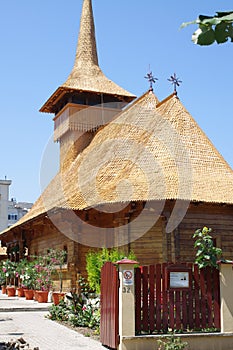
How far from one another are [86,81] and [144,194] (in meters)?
14.3

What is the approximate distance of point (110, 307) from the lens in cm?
859

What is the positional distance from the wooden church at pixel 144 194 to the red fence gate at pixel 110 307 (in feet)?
21.6

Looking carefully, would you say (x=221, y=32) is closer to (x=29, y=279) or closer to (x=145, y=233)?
(x=145, y=233)

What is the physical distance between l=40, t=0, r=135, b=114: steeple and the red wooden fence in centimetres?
1989

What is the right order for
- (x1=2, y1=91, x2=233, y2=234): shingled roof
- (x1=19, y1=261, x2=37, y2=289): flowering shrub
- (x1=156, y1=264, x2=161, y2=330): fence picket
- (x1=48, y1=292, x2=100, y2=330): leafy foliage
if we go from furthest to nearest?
(x1=19, y1=261, x2=37, y2=289): flowering shrub → (x1=2, y1=91, x2=233, y2=234): shingled roof → (x1=48, y1=292, x2=100, y2=330): leafy foliage → (x1=156, y1=264, x2=161, y2=330): fence picket

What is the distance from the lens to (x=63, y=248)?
19.8 meters

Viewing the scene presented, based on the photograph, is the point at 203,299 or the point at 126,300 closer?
the point at 126,300

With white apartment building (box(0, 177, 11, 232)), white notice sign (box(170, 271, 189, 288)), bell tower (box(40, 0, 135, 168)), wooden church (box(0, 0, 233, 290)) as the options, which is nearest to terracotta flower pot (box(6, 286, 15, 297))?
wooden church (box(0, 0, 233, 290))

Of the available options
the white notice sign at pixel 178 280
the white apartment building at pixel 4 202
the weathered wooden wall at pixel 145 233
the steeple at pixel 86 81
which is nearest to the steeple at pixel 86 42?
the steeple at pixel 86 81

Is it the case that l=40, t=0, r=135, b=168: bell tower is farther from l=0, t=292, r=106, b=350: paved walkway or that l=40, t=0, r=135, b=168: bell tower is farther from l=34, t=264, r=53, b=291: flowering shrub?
l=0, t=292, r=106, b=350: paved walkway

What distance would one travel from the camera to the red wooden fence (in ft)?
27.2

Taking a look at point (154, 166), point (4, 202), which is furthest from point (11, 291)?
point (4, 202)

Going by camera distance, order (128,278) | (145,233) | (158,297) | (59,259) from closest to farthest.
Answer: (128,278), (158,297), (145,233), (59,259)

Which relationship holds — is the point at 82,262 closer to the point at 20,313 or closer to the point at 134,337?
the point at 20,313
